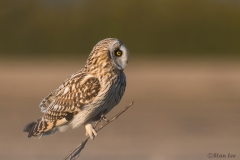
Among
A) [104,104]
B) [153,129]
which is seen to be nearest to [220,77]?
[153,129]

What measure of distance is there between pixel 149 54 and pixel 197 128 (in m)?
10.2

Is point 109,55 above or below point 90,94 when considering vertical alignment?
above

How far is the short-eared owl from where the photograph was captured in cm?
536

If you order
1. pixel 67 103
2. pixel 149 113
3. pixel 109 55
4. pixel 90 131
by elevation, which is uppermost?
pixel 109 55

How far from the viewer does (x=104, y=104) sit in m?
5.38

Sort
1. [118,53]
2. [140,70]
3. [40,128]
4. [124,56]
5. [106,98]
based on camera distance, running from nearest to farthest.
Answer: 1. [124,56]
2. [118,53]
3. [106,98]
4. [40,128]
5. [140,70]

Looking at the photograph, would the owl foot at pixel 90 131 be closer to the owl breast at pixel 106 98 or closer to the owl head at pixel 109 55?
the owl breast at pixel 106 98

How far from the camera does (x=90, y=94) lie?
5449 millimetres

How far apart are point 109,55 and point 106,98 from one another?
0.31 m

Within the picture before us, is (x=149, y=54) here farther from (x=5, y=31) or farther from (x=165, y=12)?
(x=5, y=31)

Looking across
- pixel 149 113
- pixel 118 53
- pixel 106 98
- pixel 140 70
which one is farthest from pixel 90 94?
pixel 140 70

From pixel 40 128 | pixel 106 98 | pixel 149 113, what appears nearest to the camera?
pixel 106 98

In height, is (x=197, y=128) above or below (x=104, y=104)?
below

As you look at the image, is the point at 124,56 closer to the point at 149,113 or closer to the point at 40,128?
the point at 40,128
